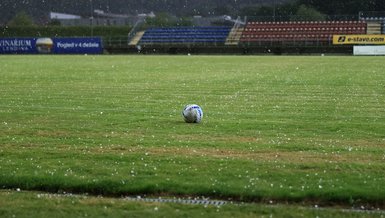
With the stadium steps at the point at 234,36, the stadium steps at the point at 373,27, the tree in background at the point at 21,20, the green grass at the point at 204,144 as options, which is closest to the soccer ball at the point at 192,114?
the green grass at the point at 204,144

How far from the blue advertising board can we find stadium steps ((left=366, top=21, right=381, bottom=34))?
25.2 m

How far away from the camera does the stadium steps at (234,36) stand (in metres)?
58.9

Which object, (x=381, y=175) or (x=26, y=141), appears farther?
(x=26, y=141)

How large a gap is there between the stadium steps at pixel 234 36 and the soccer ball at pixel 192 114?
47250 millimetres

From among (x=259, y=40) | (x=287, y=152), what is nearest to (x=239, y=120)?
(x=287, y=152)

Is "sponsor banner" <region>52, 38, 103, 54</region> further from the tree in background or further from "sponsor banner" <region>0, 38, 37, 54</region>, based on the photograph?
the tree in background

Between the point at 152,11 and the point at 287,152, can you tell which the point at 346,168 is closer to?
the point at 287,152

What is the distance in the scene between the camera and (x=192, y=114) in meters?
11.6

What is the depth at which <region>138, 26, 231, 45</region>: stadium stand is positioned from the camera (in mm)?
60125

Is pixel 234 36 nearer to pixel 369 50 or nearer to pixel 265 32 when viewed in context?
pixel 265 32

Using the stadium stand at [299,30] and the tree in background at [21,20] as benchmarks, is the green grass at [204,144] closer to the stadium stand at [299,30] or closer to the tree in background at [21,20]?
the stadium stand at [299,30]

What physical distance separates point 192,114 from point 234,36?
50054mm

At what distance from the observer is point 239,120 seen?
39.2ft

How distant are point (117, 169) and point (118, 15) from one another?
3025 inches
